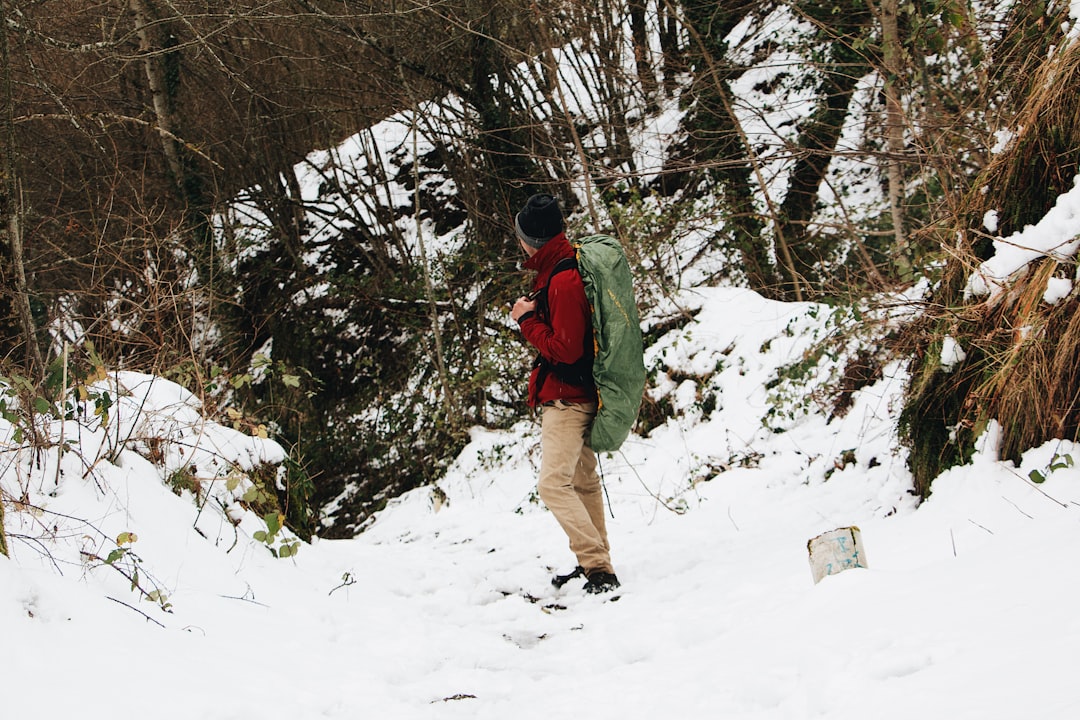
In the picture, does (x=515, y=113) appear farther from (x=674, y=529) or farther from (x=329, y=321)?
(x=674, y=529)

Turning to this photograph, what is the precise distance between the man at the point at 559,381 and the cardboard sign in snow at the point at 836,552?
1453 mm

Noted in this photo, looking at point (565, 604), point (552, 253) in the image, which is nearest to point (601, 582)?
point (565, 604)

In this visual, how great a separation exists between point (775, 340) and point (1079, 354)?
4.91 metres

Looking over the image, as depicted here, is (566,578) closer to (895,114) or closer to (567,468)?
(567,468)

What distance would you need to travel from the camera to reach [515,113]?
11.5 metres

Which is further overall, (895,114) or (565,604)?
(895,114)

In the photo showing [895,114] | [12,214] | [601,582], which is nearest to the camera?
[601,582]

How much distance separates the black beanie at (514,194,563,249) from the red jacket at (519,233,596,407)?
0.14 ft

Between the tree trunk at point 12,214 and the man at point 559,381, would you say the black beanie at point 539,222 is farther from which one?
the tree trunk at point 12,214

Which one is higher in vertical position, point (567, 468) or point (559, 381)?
point (559, 381)

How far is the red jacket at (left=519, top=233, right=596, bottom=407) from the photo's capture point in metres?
4.08

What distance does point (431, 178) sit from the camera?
15617 millimetres

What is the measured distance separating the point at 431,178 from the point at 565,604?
1264cm

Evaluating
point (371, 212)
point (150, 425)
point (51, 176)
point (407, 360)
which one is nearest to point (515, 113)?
point (371, 212)
